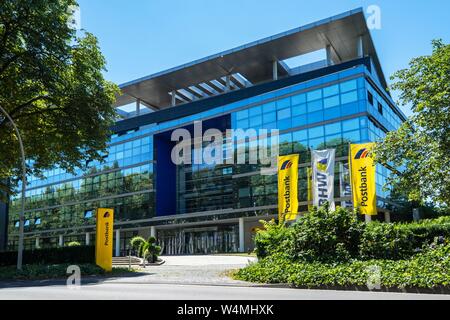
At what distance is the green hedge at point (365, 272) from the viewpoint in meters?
13.0

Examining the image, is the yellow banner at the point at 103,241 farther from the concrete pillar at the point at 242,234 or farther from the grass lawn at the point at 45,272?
the concrete pillar at the point at 242,234

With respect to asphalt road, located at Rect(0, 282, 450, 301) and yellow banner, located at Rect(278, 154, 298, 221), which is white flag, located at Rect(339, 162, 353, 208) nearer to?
yellow banner, located at Rect(278, 154, 298, 221)

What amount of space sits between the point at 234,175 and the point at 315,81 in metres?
11.9

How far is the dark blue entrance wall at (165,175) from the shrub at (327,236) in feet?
115

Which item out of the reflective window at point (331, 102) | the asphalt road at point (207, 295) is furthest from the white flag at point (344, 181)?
the asphalt road at point (207, 295)

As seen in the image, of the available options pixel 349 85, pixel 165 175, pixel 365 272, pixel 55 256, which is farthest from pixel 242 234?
pixel 365 272

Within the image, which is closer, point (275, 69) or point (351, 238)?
point (351, 238)

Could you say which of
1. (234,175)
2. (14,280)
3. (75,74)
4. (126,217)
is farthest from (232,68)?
(14,280)

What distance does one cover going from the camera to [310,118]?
40.9 m

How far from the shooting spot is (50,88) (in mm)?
24328

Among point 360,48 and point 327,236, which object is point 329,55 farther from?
point 327,236

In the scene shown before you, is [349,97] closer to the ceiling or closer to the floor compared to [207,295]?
closer to the ceiling

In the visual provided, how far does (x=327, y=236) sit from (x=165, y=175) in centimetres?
3910

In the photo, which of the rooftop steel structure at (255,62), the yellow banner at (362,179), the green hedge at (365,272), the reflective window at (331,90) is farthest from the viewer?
the rooftop steel structure at (255,62)
